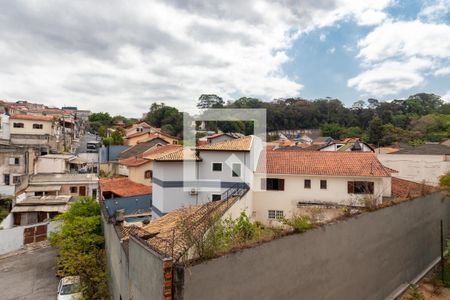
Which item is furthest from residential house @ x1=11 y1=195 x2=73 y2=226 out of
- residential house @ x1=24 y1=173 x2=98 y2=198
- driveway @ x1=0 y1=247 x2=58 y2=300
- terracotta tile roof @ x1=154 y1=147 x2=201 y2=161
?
terracotta tile roof @ x1=154 y1=147 x2=201 y2=161

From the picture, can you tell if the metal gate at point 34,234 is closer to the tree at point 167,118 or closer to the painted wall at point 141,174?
the painted wall at point 141,174

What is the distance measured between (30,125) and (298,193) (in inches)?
1408

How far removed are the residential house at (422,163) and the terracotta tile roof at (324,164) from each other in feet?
21.8

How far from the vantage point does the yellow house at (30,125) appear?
37.8 metres

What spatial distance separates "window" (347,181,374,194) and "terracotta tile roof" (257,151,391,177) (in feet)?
1.79

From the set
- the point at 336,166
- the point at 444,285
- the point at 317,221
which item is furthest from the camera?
the point at 336,166

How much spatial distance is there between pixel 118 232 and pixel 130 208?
13.8 meters

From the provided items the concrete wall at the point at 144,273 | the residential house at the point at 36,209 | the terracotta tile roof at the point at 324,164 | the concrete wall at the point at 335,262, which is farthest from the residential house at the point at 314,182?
the residential house at the point at 36,209

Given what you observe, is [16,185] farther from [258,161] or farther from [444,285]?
[444,285]

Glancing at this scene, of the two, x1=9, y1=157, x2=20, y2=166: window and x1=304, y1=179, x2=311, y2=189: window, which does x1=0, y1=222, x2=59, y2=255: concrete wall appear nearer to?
x1=9, y1=157, x2=20, y2=166: window

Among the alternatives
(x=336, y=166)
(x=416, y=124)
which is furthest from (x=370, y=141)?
(x=336, y=166)

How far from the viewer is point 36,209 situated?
71.6 feet

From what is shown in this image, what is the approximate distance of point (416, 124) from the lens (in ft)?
194

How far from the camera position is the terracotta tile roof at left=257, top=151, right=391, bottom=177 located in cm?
1705
